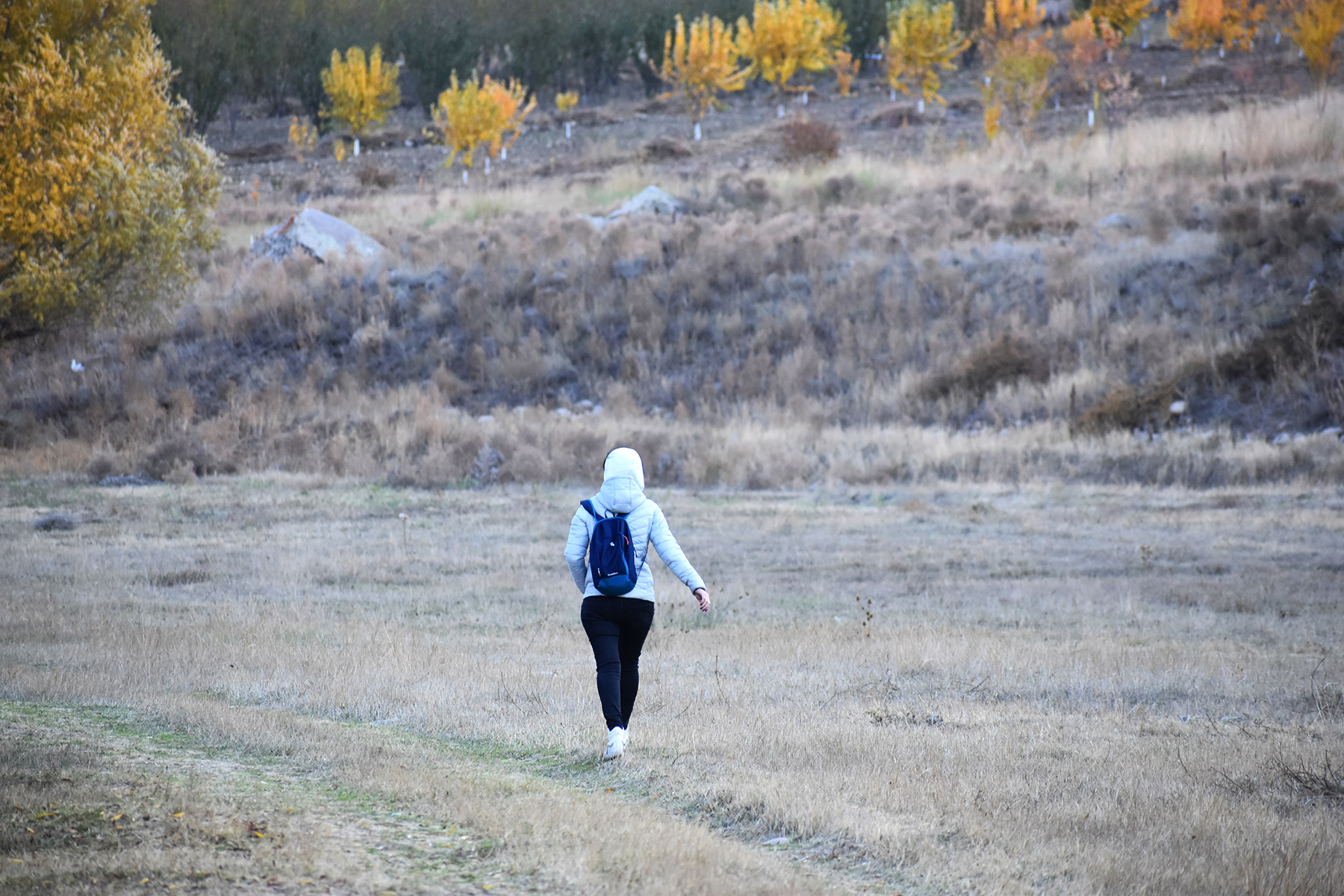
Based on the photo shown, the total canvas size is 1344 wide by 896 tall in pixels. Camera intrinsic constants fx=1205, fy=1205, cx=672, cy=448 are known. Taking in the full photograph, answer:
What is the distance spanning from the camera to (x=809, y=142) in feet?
157

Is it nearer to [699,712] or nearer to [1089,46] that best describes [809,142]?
[1089,46]

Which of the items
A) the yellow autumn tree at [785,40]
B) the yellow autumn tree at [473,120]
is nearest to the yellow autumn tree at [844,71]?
the yellow autumn tree at [785,40]

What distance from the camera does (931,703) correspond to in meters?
8.34

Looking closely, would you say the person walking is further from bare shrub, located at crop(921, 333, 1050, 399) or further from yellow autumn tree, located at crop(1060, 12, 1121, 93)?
yellow autumn tree, located at crop(1060, 12, 1121, 93)

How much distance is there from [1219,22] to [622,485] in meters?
87.7

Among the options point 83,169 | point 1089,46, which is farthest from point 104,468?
point 1089,46

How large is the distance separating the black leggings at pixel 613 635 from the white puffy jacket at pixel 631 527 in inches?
2.4

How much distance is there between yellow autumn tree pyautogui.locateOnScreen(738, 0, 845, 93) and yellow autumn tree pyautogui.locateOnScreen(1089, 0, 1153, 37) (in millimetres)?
19009

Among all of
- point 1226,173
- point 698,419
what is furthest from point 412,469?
point 1226,173

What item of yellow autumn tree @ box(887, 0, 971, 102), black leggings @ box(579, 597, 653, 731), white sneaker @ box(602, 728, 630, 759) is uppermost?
yellow autumn tree @ box(887, 0, 971, 102)

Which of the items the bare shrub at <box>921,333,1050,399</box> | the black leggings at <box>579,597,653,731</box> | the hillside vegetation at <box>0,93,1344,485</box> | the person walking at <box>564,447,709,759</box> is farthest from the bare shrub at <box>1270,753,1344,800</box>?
the bare shrub at <box>921,333,1050,399</box>

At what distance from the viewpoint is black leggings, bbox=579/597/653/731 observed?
6465 mm

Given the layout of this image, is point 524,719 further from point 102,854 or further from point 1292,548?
point 1292,548

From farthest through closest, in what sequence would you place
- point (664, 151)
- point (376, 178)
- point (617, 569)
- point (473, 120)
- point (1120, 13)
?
point (1120, 13) → point (473, 120) → point (664, 151) → point (376, 178) → point (617, 569)
